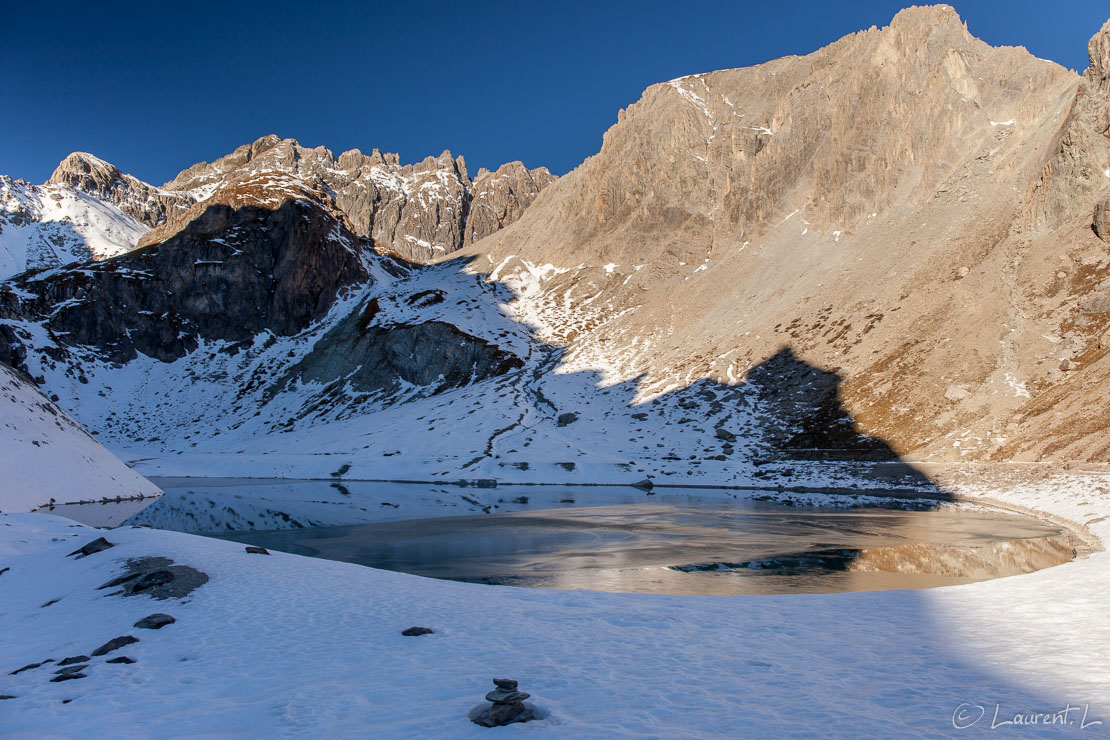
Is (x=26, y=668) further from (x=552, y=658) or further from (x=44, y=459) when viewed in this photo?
(x=44, y=459)

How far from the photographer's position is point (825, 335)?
60.6 metres

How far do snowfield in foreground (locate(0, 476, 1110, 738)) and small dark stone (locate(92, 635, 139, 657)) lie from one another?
0.19 metres

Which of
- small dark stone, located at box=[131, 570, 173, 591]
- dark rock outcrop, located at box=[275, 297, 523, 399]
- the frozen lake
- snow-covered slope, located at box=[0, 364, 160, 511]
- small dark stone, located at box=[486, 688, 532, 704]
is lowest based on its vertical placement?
the frozen lake

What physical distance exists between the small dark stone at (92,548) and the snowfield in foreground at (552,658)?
1670 mm

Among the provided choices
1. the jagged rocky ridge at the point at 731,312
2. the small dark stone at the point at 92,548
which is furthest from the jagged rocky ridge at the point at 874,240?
the small dark stone at the point at 92,548

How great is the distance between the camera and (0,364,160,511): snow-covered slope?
101 ft

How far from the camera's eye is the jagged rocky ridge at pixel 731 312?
47.2 meters

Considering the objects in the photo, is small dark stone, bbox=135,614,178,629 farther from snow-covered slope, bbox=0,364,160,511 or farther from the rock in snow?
snow-covered slope, bbox=0,364,160,511

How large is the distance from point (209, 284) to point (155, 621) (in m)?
120

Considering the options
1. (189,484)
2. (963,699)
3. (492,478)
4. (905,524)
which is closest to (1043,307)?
(905,524)

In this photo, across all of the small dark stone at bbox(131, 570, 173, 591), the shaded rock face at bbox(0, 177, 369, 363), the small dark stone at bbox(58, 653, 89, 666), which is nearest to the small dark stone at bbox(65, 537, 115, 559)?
the small dark stone at bbox(131, 570, 173, 591)

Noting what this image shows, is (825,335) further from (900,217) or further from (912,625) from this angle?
(912,625)

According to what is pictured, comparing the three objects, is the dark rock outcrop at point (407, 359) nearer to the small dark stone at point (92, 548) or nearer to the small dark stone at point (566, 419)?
the small dark stone at point (566, 419)

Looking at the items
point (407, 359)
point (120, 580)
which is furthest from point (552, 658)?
point (407, 359)
